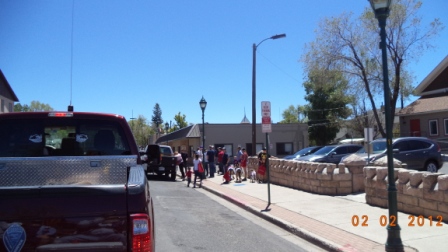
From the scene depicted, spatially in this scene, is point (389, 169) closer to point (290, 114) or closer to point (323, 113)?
point (323, 113)

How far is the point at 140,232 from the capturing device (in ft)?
10.2

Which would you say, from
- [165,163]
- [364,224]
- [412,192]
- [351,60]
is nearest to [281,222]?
[364,224]

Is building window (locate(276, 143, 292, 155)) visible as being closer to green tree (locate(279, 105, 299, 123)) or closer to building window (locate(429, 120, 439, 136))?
building window (locate(429, 120, 439, 136))

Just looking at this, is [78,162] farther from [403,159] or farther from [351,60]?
[351,60]

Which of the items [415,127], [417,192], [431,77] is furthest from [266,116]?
[431,77]

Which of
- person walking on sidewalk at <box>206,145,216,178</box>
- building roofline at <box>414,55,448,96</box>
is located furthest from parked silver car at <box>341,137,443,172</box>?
building roofline at <box>414,55,448,96</box>

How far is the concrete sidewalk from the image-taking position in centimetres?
729

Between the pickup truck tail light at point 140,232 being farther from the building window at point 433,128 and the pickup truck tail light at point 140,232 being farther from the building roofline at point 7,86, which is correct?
the building roofline at point 7,86

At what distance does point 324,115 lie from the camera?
184 ft

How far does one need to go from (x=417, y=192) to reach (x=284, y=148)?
34.2 meters

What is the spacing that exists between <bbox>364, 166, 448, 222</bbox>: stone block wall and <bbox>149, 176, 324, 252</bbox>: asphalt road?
2621 millimetres

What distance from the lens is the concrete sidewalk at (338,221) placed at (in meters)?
7.29

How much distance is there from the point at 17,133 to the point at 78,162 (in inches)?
40.0

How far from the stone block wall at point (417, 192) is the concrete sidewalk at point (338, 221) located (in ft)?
0.68
